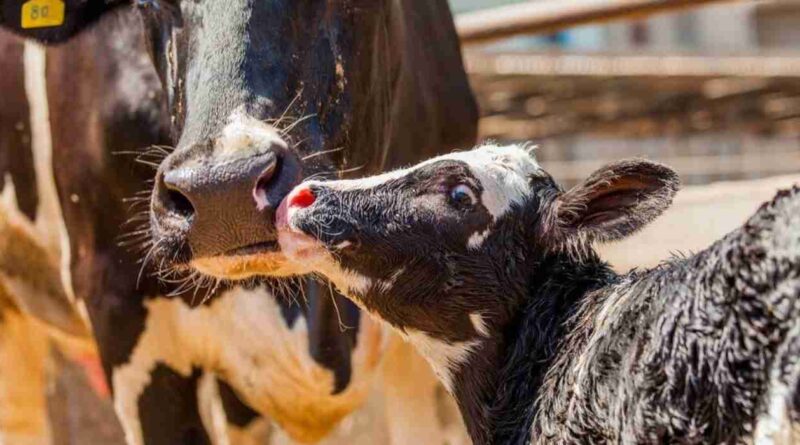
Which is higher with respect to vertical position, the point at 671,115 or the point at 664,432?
the point at 664,432

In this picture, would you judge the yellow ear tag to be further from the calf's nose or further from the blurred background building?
the blurred background building

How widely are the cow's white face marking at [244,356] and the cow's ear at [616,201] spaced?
1657mm

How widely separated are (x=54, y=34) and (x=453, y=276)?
1.92 meters

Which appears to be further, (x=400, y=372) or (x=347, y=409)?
(x=400, y=372)

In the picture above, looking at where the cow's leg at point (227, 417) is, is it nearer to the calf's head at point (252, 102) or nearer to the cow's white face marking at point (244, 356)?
the cow's white face marking at point (244, 356)

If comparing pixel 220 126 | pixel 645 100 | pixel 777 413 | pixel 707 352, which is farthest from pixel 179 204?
pixel 645 100

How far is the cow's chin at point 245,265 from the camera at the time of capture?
3637 mm

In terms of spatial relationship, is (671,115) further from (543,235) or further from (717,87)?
(543,235)

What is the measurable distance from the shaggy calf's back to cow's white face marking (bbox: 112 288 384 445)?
1929mm

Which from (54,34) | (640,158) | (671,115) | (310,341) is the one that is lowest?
(671,115)

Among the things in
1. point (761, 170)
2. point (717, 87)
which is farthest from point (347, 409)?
point (761, 170)

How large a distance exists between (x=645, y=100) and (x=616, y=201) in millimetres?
11550

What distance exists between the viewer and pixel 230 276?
376 cm

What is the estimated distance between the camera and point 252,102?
12.7 ft
